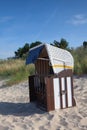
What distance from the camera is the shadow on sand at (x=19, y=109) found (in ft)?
24.9

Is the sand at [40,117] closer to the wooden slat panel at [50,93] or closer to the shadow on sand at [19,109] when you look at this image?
the shadow on sand at [19,109]

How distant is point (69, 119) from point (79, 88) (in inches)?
148

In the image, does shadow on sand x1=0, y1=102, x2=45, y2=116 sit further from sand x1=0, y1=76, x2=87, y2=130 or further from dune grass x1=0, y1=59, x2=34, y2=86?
dune grass x1=0, y1=59, x2=34, y2=86

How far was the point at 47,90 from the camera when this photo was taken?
7.43 m

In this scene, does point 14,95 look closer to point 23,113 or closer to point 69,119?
point 23,113

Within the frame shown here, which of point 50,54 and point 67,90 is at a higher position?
point 50,54

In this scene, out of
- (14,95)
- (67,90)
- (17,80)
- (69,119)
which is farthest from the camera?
(17,80)

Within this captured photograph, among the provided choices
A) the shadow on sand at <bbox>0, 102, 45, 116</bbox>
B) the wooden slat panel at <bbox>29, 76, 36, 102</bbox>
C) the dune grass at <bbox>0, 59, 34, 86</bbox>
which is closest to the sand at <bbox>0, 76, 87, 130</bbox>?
the shadow on sand at <bbox>0, 102, 45, 116</bbox>

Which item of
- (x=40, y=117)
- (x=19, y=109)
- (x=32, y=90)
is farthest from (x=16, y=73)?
(x=40, y=117)

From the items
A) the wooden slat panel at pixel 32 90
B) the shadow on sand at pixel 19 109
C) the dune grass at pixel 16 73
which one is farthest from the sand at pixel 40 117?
the dune grass at pixel 16 73

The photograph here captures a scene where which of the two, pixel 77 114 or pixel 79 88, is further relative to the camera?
pixel 79 88

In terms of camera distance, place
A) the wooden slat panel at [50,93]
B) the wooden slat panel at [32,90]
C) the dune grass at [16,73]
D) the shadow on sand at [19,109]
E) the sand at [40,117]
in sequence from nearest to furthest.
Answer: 1. the sand at [40,117]
2. the wooden slat panel at [50,93]
3. the shadow on sand at [19,109]
4. the wooden slat panel at [32,90]
5. the dune grass at [16,73]

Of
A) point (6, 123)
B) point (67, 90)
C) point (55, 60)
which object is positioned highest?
point (55, 60)

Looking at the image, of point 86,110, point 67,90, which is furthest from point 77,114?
point 67,90
